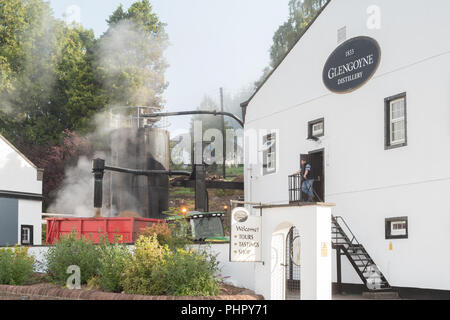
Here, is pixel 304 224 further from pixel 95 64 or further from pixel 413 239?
pixel 95 64

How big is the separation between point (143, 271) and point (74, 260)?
8.72 ft

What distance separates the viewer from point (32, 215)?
33531 mm

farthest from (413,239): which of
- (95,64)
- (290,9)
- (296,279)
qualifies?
(290,9)

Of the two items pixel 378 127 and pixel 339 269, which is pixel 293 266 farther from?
pixel 378 127

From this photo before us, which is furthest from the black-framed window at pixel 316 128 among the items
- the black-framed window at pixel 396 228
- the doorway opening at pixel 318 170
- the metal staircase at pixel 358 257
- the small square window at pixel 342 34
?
the black-framed window at pixel 396 228

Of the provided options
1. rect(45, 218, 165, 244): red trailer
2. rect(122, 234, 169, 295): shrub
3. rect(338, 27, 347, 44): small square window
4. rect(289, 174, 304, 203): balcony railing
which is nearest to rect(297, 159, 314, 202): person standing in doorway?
rect(289, 174, 304, 203): balcony railing

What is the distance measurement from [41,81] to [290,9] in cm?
2489

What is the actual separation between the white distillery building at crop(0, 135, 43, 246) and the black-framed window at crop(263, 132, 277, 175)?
1378cm

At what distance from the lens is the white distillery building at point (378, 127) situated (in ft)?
61.5

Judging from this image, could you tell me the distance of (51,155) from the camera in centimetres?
4869

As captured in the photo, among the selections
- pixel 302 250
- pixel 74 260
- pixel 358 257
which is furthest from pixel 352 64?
pixel 74 260

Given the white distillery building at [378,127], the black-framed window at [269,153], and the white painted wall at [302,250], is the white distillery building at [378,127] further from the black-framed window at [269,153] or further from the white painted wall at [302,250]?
the white painted wall at [302,250]

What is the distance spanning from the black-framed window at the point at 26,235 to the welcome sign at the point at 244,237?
21.5 metres

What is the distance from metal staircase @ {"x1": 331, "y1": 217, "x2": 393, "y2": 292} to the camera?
19875mm
